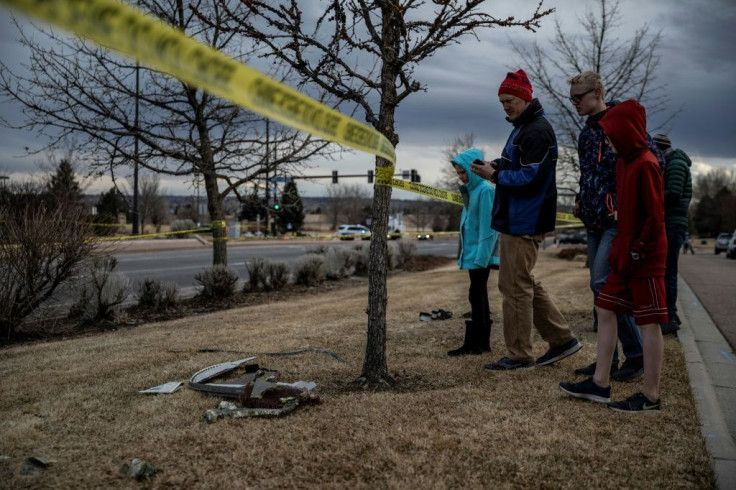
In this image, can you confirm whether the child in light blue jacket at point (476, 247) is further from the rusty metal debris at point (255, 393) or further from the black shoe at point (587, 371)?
the rusty metal debris at point (255, 393)

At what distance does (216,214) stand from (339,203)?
338ft

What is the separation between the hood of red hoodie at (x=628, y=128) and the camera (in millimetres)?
3643

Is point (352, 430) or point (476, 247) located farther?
point (476, 247)

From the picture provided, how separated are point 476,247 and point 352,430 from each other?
254cm

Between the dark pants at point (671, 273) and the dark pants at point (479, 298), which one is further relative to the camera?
the dark pants at point (671, 273)

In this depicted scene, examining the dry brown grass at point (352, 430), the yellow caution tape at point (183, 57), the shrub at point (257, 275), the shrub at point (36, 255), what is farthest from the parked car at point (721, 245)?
the yellow caution tape at point (183, 57)

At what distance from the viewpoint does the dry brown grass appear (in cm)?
277

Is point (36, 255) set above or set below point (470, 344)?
above

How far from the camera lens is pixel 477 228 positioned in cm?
544

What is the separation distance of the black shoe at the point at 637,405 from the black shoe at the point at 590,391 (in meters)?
0.11

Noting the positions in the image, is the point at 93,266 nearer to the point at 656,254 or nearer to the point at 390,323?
the point at 390,323

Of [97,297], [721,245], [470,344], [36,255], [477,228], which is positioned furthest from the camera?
[721,245]

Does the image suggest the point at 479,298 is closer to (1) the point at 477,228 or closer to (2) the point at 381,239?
(1) the point at 477,228

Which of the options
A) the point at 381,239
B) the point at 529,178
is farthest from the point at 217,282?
the point at 529,178
